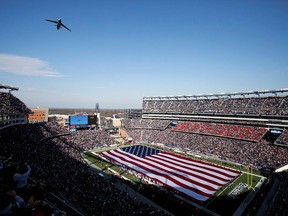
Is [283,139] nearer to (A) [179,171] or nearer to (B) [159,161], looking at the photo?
(A) [179,171]

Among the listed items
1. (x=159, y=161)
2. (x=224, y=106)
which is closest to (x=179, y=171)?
(x=159, y=161)

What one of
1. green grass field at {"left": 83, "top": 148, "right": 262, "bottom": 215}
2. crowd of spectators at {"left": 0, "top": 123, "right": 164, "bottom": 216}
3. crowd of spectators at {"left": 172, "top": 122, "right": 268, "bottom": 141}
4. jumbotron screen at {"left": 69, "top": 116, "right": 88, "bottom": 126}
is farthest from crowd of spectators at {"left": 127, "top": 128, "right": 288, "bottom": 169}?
crowd of spectators at {"left": 0, "top": 123, "right": 164, "bottom": 216}

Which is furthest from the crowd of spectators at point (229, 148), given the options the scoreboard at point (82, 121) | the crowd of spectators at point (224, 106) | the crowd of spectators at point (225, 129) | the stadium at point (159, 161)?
the scoreboard at point (82, 121)

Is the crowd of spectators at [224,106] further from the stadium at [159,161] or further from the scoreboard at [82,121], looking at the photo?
the scoreboard at [82,121]

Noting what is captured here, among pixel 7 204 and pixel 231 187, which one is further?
pixel 231 187

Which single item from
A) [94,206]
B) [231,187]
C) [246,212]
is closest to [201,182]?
[231,187]

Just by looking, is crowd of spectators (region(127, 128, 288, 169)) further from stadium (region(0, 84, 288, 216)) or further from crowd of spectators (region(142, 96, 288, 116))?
crowd of spectators (region(142, 96, 288, 116))

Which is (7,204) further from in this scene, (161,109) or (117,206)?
(161,109)

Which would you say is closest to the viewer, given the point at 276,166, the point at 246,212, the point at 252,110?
the point at 246,212
